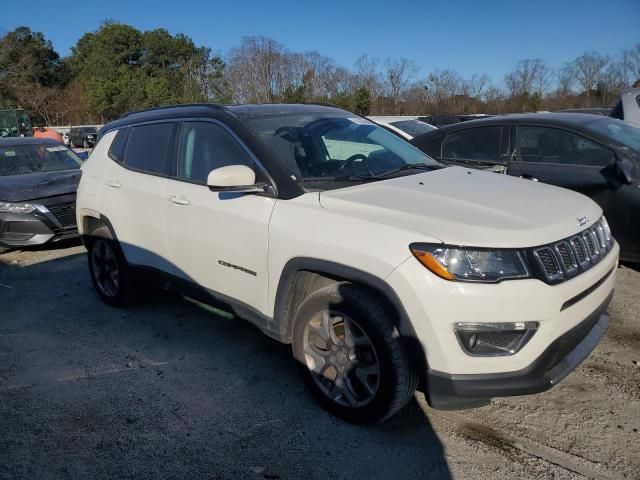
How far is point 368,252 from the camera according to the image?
A: 2455 mm

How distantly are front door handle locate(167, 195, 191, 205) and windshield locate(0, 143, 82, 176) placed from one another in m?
5.15

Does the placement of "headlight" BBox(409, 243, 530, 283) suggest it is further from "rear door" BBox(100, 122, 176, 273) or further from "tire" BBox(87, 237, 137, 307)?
"tire" BBox(87, 237, 137, 307)

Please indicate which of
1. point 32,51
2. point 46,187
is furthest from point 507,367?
point 32,51

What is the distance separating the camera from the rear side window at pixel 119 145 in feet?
14.5

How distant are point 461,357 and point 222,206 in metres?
1.74

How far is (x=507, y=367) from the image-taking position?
7.62 ft

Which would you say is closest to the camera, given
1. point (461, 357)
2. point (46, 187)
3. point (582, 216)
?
point (461, 357)

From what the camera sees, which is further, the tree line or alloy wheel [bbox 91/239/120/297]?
the tree line

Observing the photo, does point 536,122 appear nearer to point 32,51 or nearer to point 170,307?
point 170,307

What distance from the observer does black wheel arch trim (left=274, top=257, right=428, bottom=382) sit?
238cm

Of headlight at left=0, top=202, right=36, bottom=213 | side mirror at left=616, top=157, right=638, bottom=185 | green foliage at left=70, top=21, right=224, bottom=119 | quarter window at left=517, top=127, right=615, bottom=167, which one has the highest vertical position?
green foliage at left=70, top=21, right=224, bottom=119

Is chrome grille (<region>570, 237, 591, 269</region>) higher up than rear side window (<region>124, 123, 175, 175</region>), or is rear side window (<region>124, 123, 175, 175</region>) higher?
rear side window (<region>124, 123, 175, 175</region>)

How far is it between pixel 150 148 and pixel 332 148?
1566 millimetres

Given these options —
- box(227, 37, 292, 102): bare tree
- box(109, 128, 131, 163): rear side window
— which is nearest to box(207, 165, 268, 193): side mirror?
box(109, 128, 131, 163): rear side window
